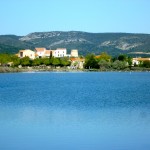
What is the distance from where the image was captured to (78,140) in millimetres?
11258

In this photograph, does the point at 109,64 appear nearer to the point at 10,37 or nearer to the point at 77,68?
the point at 77,68

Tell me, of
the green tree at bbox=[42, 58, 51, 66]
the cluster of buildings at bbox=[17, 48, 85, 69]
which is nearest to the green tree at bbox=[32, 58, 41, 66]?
the green tree at bbox=[42, 58, 51, 66]

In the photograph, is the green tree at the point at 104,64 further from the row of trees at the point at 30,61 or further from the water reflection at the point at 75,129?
the water reflection at the point at 75,129

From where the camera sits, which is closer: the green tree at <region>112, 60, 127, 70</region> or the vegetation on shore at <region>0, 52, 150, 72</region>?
the green tree at <region>112, 60, 127, 70</region>

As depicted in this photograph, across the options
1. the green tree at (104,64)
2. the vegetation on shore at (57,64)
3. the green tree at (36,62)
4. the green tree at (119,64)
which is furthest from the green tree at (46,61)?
the green tree at (119,64)

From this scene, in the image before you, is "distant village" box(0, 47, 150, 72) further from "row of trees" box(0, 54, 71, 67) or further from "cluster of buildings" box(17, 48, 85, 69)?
"cluster of buildings" box(17, 48, 85, 69)

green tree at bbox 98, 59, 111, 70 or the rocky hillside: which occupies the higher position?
the rocky hillside

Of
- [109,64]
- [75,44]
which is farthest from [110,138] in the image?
[75,44]

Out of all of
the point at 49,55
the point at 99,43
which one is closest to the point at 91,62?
the point at 49,55

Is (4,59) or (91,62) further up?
(4,59)

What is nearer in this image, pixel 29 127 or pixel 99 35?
pixel 29 127

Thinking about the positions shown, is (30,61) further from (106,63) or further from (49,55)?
(49,55)

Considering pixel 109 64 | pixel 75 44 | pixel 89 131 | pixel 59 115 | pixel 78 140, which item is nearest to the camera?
pixel 78 140

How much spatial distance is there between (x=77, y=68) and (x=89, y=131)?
72843mm
